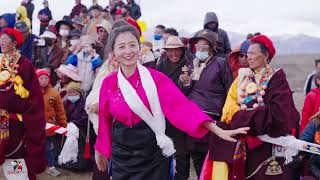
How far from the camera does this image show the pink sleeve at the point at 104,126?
3924 millimetres

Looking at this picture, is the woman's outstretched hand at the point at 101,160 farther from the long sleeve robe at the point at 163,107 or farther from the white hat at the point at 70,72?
the white hat at the point at 70,72

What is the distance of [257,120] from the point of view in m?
4.39

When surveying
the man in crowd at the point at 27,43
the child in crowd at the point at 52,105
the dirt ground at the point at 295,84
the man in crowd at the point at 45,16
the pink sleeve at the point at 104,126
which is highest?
the man in crowd at the point at 45,16

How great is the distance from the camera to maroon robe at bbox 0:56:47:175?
5008mm

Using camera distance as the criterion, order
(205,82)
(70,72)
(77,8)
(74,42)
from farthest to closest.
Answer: (77,8), (74,42), (70,72), (205,82)

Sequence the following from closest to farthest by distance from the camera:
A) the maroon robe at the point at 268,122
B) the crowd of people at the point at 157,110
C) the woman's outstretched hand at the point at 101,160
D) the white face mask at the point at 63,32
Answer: the crowd of people at the point at 157,110
the woman's outstretched hand at the point at 101,160
the maroon robe at the point at 268,122
the white face mask at the point at 63,32

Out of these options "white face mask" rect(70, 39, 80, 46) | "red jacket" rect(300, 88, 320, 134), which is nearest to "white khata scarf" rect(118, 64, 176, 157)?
"red jacket" rect(300, 88, 320, 134)

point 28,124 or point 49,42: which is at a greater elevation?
point 49,42

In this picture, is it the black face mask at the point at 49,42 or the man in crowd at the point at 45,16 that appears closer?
the black face mask at the point at 49,42

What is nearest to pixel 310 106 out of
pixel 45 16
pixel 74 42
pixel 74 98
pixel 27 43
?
pixel 74 98

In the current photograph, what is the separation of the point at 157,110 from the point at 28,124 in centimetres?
188

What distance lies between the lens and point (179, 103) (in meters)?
3.72

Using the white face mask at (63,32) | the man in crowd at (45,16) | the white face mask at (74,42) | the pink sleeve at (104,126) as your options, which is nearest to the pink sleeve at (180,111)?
the pink sleeve at (104,126)

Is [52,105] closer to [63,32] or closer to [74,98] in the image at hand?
[74,98]
